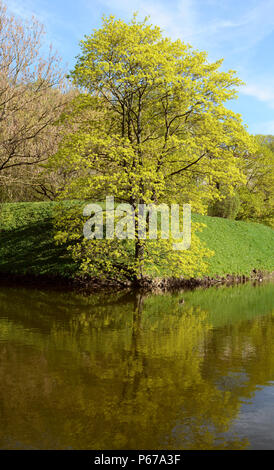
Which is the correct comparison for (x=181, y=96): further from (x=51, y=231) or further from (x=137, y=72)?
(x=51, y=231)

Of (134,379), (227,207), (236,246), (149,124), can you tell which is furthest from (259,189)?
(134,379)

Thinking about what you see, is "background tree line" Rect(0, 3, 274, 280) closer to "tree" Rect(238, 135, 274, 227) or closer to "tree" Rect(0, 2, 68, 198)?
"tree" Rect(0, 2, 68, 198)

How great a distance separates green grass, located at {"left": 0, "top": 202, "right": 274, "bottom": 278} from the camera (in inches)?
758

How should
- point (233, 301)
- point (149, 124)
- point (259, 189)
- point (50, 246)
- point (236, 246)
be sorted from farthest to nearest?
point (259, 189) → point (236, 246) → point (50, 246) → point (149, 124) → point (233, 301)

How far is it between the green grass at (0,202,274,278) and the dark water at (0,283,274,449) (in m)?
6.46

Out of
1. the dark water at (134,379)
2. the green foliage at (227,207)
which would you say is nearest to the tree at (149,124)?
the dark water at (134,379)

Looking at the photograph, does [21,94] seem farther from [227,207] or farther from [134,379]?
[227,207]

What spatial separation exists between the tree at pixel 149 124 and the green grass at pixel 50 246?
10.8 feet

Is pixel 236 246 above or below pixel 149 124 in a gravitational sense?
below

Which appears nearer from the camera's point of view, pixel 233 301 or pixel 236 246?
pixel 233 301

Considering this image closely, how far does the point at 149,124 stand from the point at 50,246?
283 inches

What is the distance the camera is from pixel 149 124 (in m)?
17.2

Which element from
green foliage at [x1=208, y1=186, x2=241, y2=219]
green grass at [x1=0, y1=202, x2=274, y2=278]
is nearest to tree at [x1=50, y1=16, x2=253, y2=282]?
green grass at [x1=0, y1=202, x2=274, y2=278]
